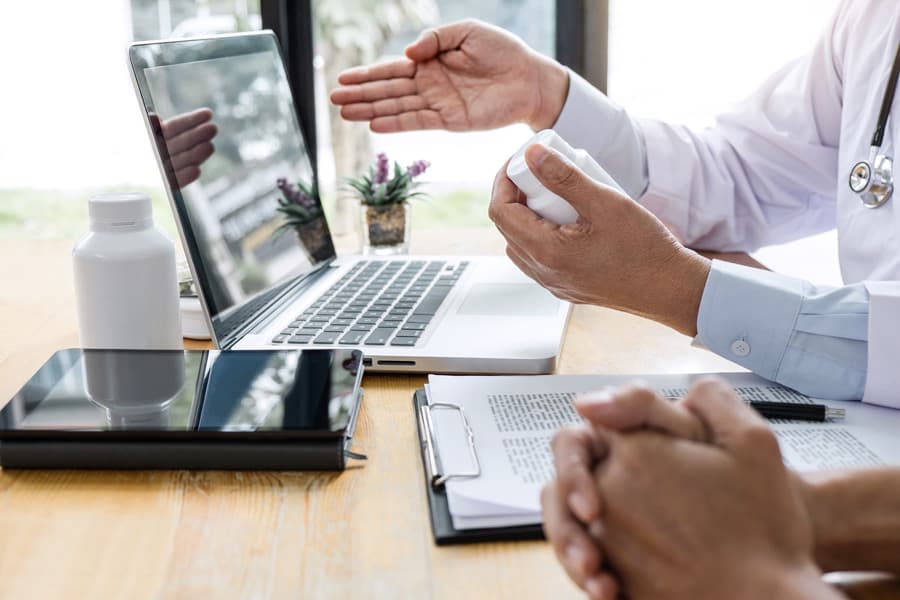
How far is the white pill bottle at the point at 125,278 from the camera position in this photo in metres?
0.76

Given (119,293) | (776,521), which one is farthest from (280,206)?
(776,521)

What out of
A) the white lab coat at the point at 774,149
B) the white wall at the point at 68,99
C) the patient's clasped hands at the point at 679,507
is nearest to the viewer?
the patient's clasped hands at the point at 679,507

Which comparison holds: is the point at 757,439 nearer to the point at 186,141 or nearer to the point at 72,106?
the point at 186,141

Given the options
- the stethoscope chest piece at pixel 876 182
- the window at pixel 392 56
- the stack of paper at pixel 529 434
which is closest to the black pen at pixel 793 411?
the stack of paper at pixel 529 434

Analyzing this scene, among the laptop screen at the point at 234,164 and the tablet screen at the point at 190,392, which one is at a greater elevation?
the laptop screen at the point at 234,164

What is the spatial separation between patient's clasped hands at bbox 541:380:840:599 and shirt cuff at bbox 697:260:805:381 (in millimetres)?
335

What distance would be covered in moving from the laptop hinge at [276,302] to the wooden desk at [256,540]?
199mm

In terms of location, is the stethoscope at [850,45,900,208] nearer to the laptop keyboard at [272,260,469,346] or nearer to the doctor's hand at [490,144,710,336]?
the doctor's hand at [490,144,710,336]

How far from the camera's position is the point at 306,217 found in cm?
124

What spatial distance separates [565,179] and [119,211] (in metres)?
0.38

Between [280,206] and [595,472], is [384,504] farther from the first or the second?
[280,206]

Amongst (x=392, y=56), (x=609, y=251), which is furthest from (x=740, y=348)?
(x=392, y=56)

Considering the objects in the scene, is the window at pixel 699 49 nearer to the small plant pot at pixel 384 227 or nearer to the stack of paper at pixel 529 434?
the small plant pot at pixel 384 227

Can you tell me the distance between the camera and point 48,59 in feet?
9.95
